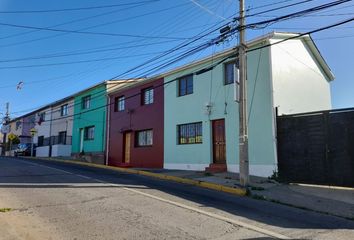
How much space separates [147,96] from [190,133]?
18.5 feet

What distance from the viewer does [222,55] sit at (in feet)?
61.5

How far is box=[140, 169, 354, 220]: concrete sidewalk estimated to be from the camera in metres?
10.4

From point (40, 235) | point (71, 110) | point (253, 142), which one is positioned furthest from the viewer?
point (71, 110)

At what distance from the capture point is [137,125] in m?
25.0

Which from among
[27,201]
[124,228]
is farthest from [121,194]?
[124,228]

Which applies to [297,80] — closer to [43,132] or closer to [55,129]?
[55,129]

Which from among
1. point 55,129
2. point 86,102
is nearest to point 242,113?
point 86,102

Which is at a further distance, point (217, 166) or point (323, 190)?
point (217, 166)

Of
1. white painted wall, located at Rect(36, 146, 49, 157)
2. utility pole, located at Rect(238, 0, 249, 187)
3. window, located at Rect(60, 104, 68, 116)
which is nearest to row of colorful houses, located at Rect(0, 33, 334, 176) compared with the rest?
utility pole, located at Rect(238, 0, 249, 187)

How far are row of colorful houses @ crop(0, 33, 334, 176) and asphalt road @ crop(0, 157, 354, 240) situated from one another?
5.37 m

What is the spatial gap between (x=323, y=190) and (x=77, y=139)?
25.0 m

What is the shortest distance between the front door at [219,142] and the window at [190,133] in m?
0.99

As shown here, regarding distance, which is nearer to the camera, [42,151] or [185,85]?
[185,85]

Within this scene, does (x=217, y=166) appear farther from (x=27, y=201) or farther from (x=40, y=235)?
(x=40, y=235)
